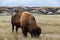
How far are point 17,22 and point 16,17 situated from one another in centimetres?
36

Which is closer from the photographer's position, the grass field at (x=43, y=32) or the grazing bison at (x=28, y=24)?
the grass field at (x=43, y=32)

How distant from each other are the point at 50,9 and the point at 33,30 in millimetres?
45481

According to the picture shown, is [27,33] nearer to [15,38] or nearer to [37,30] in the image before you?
[37,30]

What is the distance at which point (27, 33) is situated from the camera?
49.4ft

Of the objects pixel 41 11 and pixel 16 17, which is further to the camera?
pixel 41 11

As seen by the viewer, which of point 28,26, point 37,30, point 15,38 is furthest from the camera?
point 28,26

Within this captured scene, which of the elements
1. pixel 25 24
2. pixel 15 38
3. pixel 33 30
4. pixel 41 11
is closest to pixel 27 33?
pixel 25 24

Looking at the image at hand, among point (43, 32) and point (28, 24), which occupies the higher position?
point (28, 24)

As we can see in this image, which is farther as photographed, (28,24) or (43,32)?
(43,32)

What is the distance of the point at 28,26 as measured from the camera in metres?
14.5

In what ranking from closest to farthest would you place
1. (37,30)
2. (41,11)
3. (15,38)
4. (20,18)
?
1. (15,38)
2. (37,30)
3. (20,18)
4. (41,11)

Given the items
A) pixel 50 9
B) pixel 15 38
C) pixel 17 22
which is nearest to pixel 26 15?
pixel 17 22

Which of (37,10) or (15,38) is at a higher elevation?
(15,38)

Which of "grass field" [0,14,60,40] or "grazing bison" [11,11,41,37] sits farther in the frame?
"grazing bison" [11,11,41,37]
